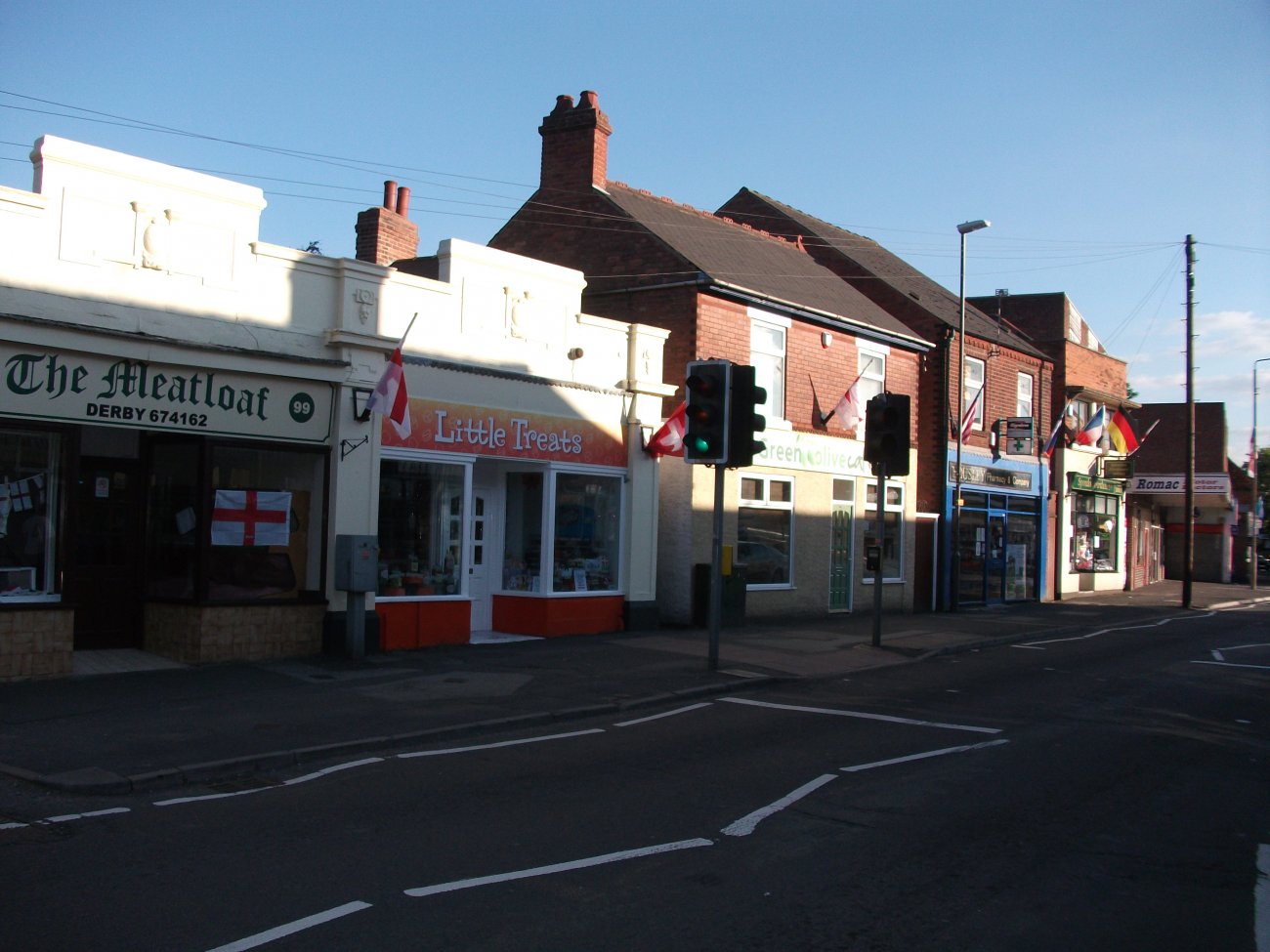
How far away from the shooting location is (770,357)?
21.4m

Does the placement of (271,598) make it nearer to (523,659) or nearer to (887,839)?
(523,659)

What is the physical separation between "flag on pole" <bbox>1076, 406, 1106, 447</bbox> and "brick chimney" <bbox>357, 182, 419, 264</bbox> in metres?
21.7

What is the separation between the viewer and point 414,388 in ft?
50.0

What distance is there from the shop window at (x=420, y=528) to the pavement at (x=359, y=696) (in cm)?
103

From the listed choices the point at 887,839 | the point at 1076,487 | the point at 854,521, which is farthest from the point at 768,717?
the point at 1076,487

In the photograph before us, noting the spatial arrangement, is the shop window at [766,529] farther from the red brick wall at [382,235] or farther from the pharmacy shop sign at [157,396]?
the pharmacy shop sign at [157,396]

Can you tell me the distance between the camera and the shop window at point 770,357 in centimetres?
2098

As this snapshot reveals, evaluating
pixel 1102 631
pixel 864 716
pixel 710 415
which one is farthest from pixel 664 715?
pixel 1102 631

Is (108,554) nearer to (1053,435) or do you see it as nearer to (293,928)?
(293,928)

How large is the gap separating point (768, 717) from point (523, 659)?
4464 mm

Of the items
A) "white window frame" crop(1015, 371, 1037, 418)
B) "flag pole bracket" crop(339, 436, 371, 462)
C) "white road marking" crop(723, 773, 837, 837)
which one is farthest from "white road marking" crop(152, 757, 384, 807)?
"white window frame" crop(1015, 371, 1037, 418)

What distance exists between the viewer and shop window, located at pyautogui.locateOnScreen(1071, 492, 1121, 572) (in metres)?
35.2

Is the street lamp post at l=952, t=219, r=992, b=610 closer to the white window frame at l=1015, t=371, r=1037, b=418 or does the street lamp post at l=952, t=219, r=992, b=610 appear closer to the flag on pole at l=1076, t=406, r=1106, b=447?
the white window frame at l=1015, t=371, r=1037, b=418

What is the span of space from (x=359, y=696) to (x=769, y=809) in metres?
5.63
